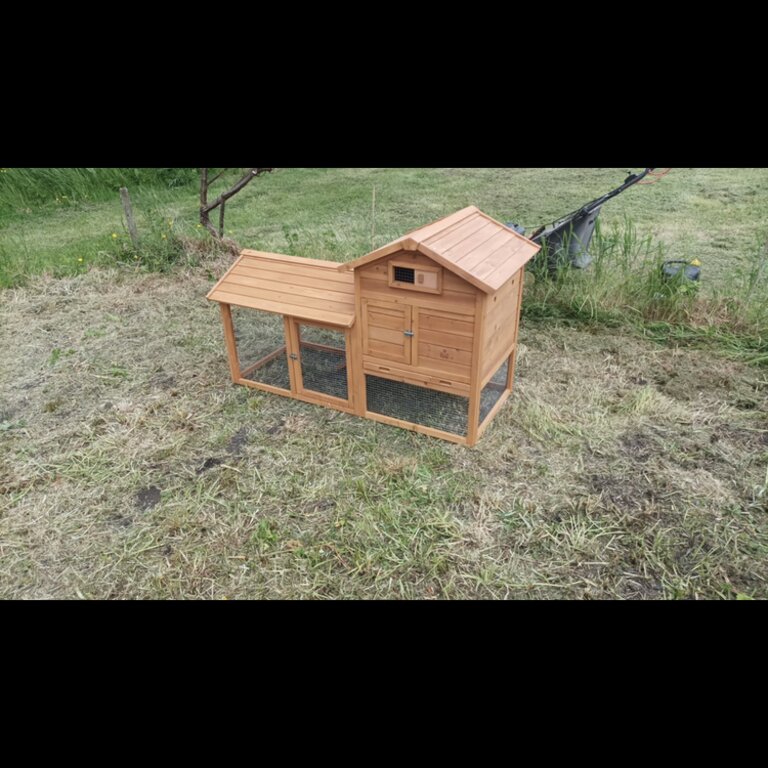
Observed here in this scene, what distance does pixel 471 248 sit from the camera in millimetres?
4035

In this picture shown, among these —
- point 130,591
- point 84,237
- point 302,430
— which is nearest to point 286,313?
point 302,430

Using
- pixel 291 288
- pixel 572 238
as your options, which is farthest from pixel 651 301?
pixel 291 288

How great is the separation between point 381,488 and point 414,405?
95 cm

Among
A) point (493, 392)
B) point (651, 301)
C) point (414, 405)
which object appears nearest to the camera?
point (414, 405)

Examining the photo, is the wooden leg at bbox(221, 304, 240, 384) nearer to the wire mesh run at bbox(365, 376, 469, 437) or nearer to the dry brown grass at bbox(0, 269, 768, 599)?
the dry brown grass at bbox(0, 269, 768, 599)

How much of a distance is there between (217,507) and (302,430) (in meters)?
0.97

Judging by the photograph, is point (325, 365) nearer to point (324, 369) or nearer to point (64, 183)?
point (324, 369)

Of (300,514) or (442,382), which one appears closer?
(300,514)

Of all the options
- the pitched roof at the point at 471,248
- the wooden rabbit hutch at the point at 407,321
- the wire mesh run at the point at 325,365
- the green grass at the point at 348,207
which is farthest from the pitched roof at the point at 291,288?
the green grass at the point at 348,207

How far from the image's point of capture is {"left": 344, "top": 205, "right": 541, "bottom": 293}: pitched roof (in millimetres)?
3742

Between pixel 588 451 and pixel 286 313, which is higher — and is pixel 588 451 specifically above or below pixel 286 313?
below

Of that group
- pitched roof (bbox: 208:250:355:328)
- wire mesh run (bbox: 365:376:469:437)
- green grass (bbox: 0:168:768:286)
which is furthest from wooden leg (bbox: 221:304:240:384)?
green grass (bbox: 0:168:768:286)

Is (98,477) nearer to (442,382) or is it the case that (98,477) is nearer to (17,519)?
(17,519)

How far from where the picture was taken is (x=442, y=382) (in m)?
4.24
